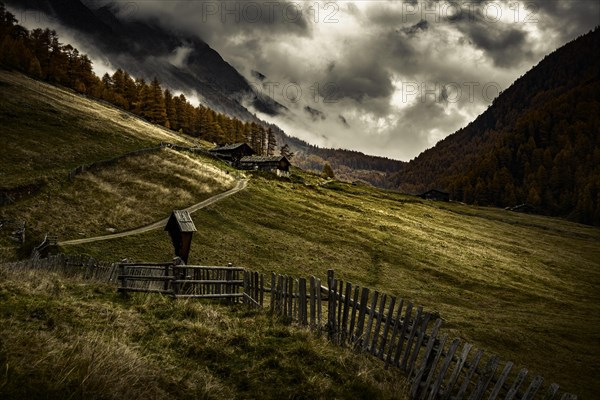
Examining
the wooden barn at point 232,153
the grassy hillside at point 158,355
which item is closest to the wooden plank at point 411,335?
the grassy hillside at point 158,355

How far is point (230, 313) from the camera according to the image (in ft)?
39.5

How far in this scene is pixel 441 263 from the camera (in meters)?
40.9

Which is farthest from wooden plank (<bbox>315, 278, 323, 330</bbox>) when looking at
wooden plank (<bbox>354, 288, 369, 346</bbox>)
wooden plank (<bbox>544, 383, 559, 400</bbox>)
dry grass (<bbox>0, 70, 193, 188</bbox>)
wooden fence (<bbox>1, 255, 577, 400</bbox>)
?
dry grass (<bbox>0, 70, 193, 188</bbox>)

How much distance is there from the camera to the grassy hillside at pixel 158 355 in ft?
14.0

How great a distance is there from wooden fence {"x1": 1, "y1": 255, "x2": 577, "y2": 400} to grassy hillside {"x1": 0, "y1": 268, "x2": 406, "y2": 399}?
0.65 meters

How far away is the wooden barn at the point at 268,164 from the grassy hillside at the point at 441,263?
1302 inches

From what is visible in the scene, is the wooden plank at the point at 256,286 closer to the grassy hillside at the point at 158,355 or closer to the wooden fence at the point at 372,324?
the wooden fence at the point at 372,324

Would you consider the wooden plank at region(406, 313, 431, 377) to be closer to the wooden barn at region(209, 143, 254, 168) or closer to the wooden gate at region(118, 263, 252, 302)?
the wooden gate at region(118, 263, 252, 302)

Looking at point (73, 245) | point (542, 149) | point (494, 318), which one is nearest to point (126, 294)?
point (73, 245)

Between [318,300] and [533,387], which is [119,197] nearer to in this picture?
[318,300]

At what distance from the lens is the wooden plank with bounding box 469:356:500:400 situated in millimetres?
6633

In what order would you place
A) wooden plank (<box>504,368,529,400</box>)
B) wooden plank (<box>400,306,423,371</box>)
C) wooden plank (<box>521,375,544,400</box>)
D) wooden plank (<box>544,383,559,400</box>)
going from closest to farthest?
wooden plank (<box>544,383,559,400</box>)
wooden plank (<box>521,375,544,400</box>)
wooden plank (<box>504,368,529,400</box>)
wooden plank (<box>400,306,423,371</box>)

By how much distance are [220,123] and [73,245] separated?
116 metres

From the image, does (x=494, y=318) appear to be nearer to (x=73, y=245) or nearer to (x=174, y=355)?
(x=174, y=355)
